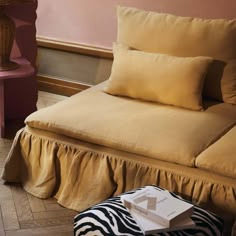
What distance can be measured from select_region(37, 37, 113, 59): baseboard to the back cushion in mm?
824

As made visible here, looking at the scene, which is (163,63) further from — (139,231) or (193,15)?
(139,231)

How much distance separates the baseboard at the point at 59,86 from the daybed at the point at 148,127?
97 cm

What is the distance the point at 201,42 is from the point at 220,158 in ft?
2.55

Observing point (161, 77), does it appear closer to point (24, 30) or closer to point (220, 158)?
point (220, 158)

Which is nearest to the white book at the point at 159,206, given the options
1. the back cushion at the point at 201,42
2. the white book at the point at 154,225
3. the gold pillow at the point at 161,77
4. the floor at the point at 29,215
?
the white book at the point at 154,225

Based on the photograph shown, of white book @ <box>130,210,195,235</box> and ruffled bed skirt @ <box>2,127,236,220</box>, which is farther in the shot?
ruffled bed skirt @ <box>2,127,236,220</box>

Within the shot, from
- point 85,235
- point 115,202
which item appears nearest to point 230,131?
point 115,202

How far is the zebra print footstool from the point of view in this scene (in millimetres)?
1763

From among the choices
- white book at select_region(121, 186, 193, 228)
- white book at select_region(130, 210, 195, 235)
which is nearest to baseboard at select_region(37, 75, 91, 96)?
white book at select_region(121, 186, 193, 228)

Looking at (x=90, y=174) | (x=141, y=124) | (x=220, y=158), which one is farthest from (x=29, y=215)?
(x=220, y=158)

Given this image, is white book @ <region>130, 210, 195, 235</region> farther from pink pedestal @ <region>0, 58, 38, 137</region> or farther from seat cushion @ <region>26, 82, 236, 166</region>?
pink pedestal @ <region>0, 58, 38, 137</region>

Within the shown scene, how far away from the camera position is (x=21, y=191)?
2.60 m

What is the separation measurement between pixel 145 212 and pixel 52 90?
2316 millimetres

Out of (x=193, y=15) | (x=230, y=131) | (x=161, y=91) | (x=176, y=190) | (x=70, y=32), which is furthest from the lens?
(x=70, y=32)
